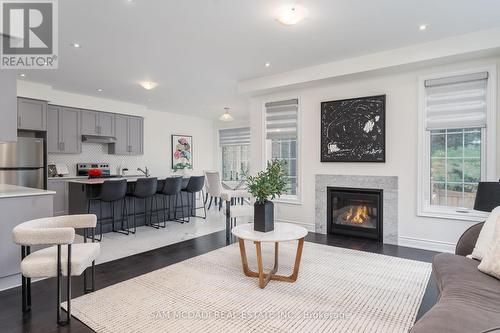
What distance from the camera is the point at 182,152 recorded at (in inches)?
343

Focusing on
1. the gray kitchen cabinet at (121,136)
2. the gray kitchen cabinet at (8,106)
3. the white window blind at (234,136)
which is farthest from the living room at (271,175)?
the white window blind at (234,136)

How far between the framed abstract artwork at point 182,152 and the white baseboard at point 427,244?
6.28 m

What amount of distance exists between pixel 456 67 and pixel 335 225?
2831 millimetres

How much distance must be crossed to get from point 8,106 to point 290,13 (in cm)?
297

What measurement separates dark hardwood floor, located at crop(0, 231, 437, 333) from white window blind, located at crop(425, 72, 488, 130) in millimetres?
1775

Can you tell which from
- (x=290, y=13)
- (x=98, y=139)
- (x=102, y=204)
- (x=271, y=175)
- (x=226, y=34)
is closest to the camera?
(x=290, y=13)

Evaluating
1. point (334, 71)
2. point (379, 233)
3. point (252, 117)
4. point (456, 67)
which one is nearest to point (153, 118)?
point (252, 117)

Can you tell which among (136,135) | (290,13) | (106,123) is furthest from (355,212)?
(106,123)

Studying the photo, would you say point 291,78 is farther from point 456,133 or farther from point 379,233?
point 379,233

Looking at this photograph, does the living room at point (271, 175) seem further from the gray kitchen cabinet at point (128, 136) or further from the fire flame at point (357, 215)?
the gray kitchen cabinet at point (128, 136)

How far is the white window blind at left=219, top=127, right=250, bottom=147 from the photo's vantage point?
8.89 m

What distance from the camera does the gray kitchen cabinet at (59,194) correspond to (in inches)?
220

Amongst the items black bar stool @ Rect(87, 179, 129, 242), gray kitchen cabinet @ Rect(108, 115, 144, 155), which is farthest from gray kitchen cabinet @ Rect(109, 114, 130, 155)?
black bar stool @ Rect(87, 179, 129, 242)

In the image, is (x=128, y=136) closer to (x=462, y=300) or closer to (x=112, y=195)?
(x=112, y=195)
